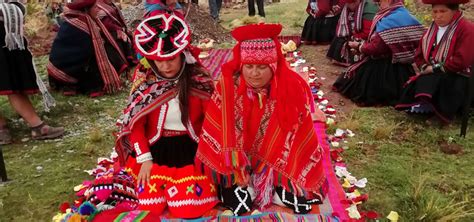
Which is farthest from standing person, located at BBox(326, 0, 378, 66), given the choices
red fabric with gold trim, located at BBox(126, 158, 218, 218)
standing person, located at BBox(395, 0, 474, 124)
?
red fabric with gold trim, located at BBox(126, 158, 218, 218)

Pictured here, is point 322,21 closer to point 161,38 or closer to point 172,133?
point 172,133

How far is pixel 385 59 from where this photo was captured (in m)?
5.57

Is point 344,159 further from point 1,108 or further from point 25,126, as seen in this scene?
point 1,108

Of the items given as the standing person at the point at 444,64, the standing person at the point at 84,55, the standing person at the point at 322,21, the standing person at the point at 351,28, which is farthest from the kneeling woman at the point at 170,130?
the standing person at the point at 322,21

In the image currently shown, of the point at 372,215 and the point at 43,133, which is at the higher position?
the point at 43,133

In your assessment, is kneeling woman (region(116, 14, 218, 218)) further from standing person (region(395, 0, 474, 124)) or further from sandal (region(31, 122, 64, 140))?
standing person (region(395, 0, 474, 124))

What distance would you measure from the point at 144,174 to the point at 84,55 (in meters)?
3.47

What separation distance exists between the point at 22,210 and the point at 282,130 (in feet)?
6.93

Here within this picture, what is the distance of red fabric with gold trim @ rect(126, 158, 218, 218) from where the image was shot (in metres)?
3.16

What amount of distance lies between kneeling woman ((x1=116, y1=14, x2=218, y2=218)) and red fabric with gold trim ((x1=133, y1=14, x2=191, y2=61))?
0.02 metres

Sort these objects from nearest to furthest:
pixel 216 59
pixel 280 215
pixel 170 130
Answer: pixel 280 215
pixel 170 130
pixel 216 59

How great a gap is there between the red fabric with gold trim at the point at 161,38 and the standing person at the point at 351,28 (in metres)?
3.61

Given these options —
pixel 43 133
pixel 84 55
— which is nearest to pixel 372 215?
pixel 43 133

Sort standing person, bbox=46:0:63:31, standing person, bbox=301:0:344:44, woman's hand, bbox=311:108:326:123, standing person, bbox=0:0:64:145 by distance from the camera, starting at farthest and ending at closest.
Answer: standing person, bbox=46:0:63:31
standing person, bbox=301:0:344:44
woman's hand, bbox=311:108:326:123
standing person, bbox=0:0:64:145
